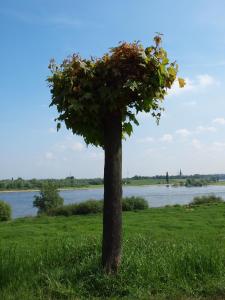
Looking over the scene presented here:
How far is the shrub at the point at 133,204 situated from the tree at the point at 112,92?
28.7 metres

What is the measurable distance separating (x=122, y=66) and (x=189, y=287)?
3055 mm

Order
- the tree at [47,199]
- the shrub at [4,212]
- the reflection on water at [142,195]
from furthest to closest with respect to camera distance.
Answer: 1. the reflection on water at [142,195]
2. the tree at [47,199]
3. the shrub at [4,212]

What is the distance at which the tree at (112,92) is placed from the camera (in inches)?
260

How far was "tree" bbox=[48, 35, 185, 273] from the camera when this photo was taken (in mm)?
6613

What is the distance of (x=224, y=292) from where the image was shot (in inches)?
236

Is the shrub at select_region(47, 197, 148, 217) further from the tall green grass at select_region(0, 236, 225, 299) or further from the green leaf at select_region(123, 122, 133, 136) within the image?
the green leaf at select_region(123, 122, 133, 136)

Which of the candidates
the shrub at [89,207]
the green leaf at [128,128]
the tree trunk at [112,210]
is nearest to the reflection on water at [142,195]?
the shrub at [89,207]

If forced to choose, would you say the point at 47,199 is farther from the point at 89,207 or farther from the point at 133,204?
the point at 133,204

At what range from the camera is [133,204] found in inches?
1407

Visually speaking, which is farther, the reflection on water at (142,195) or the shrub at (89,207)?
the reflection on water at (142,195)

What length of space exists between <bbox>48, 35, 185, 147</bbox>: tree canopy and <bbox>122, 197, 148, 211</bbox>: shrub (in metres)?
28.8

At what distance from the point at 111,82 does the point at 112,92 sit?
0.24m

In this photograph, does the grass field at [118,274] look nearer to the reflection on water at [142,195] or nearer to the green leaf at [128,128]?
the green leaf at [128,128]

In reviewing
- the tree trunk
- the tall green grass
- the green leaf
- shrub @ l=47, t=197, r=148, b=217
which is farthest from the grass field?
shrub @ l=47, t=197, r=148, b=217
